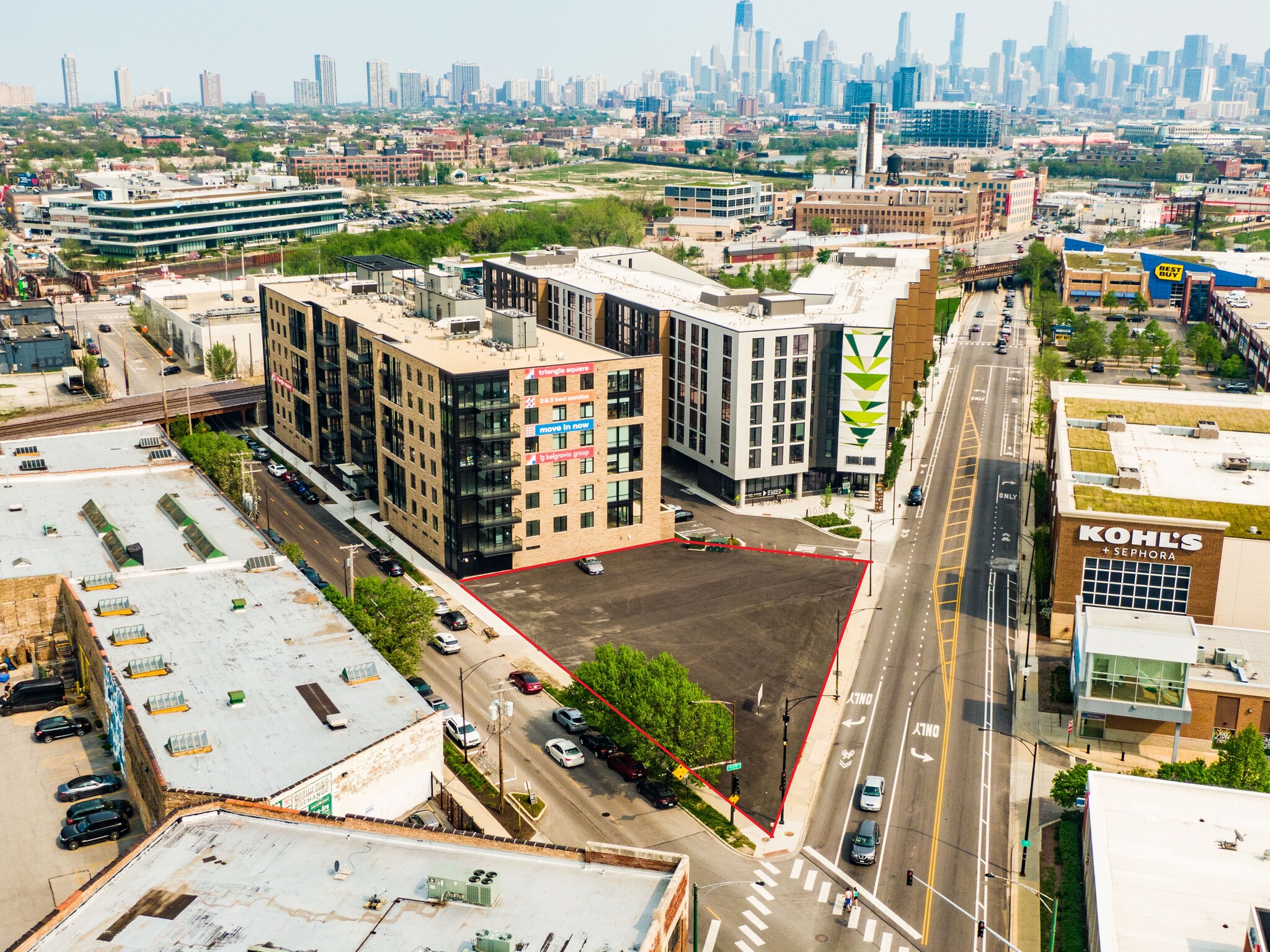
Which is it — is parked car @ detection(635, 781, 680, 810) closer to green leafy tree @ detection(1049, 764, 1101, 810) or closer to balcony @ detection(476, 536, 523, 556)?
green leafy tree @ detection(1049, 764, 1101, 810)

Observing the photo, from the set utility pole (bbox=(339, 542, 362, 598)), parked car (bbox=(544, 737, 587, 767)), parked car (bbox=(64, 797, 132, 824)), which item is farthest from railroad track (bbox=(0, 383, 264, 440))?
parked car (bbox=(544, 737, 587, 767))

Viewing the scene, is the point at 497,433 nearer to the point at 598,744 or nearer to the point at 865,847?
the point at 598,744

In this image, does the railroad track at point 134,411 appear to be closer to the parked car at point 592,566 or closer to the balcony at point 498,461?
the balcony at point 498,461

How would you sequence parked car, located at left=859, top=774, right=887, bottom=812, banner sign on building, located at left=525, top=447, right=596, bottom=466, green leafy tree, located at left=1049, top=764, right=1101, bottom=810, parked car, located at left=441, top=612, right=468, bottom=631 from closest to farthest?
green leafy tree, located at left=1049, top=764, right=1101, bottom=810, parked car, located at left=859, top=774, right=887, bottom=812, parked car, located at left=441, top=612, right=468, bottom=631, banner sign on building, located at left=525, top=447, right=596, bottom=466

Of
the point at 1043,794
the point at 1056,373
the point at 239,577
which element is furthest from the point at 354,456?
the point at 1056,373

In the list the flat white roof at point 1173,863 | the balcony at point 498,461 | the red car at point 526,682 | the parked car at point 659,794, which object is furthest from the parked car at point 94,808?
the flat white roof at point 1173,863
